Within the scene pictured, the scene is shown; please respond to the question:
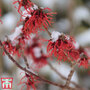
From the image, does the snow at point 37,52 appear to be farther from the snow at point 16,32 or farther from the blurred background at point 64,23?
the blurred background at point 64,23

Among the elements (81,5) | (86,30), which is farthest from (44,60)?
(81,5)

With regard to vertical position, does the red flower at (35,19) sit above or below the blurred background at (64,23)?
below

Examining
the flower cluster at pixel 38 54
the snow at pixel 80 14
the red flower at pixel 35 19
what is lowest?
the red flower at pixel 35 19

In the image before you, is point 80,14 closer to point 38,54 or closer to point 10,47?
point 38,54

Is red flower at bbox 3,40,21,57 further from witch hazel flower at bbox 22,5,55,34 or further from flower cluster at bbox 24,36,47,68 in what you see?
flower cluster at bbox 24,36,47,68

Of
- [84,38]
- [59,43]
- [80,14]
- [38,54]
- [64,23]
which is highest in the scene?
[64,23]

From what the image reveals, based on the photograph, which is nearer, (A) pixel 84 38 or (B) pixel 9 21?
(A) pixel 84 38

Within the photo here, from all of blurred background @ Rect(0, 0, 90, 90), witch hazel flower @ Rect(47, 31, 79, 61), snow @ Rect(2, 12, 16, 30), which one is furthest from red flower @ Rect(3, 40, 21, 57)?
snow @ Rect(2, 12, 16, 30)

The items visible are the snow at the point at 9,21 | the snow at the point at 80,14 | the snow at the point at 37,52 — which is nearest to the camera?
the snow at the point at 37,52

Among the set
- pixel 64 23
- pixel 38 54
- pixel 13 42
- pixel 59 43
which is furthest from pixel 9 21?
pixel 59 43

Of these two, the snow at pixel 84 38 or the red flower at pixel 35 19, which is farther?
the snow at pixel 84 38

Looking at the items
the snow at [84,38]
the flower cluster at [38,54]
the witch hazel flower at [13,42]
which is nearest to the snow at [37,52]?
the flower cluster at [38,54]
